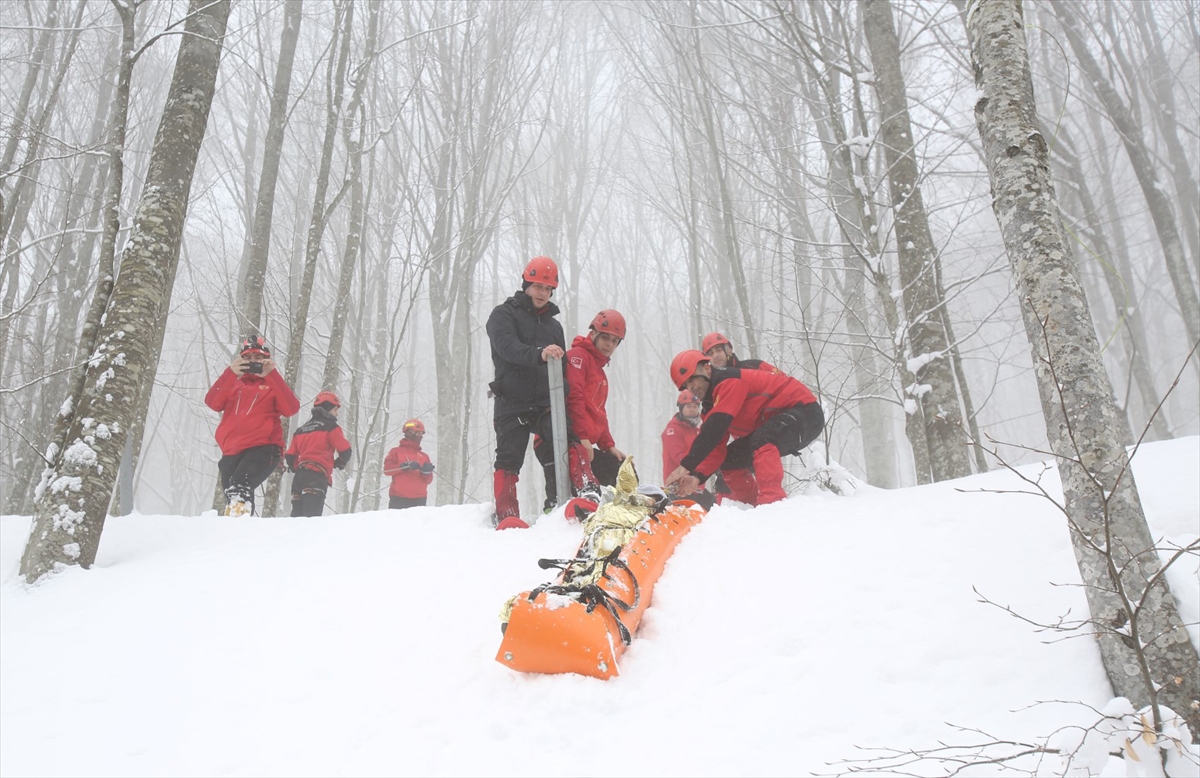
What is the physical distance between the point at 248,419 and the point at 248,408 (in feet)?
0.32

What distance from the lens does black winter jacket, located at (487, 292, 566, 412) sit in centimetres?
446

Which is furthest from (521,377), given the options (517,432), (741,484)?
(741,484)

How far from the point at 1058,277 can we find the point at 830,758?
1443 millimetres

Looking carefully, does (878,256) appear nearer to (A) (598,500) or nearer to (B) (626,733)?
(A) (598,500)

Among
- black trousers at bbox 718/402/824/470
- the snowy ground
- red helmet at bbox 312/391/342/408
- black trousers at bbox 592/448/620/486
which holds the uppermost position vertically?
red helmet at bbox 312/391/342/408

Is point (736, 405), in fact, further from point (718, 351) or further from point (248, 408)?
point (248, 408)

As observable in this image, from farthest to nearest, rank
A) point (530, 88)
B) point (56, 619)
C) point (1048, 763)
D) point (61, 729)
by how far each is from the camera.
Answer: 1. point (530, 88)
2. point (56, 619)
3. point (61, 729)
4. point (1048, 763)

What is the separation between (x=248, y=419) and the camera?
5766 millimetres

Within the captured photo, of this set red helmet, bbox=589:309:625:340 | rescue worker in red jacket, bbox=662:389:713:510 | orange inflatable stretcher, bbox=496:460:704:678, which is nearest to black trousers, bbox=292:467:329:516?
rescue worker in red jacket, bbox=662:389:713:510

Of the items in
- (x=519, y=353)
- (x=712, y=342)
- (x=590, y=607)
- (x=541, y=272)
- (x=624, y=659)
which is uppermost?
(x=541, y=272)

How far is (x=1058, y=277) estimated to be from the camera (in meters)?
1.90

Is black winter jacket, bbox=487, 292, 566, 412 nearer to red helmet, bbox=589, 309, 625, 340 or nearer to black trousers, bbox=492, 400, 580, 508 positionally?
black trousers, bbox=492, 400, 580, 508

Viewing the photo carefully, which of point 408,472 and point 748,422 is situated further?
point 408,472

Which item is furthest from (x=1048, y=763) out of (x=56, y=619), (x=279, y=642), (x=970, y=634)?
(x=56, y=619)
